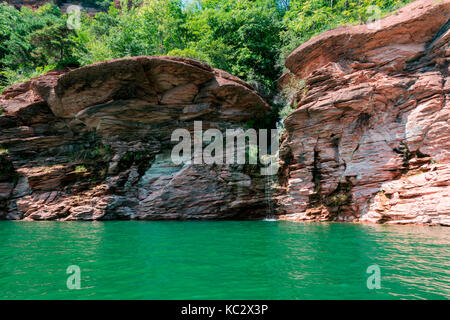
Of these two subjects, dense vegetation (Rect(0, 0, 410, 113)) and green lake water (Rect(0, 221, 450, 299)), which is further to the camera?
dense vegetation (Rect(0, 0, 410, 113))

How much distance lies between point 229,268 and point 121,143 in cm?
1363

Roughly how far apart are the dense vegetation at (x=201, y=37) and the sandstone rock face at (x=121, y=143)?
396 centimetres

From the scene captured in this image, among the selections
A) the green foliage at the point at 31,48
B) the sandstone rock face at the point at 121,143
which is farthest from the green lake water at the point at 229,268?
the green foliage at the point at 31,48

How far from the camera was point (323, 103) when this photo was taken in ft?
41.4

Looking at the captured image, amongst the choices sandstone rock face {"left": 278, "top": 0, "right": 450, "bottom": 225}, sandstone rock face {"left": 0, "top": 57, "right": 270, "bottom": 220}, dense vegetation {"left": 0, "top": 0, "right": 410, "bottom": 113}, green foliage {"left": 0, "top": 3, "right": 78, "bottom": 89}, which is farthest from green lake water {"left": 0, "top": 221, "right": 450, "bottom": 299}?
green foliage {"left": 0, "top": 3, "right": 78, "bottom": 89}

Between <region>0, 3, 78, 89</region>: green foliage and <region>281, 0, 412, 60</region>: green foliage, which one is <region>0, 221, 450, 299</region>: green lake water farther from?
<region>0, 3, 78, 89</region>: green foliage

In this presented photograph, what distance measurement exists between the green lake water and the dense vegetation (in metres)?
14.1

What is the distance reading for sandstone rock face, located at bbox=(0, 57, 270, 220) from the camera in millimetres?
14086

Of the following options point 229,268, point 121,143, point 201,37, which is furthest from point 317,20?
point 229,268

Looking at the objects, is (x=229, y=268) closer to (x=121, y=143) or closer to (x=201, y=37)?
(x=121, y=143)

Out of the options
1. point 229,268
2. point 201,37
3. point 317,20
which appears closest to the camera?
point 229,268

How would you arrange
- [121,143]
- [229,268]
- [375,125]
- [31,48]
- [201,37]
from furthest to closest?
[31,48], [201,37], [121,143], [375,125], [229,268]

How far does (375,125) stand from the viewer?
1202 centimetres
